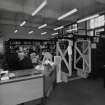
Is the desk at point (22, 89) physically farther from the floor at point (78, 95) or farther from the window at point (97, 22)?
the window at point (97, 22)

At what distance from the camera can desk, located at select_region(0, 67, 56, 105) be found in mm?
1972

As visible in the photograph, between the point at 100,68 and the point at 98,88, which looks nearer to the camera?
the point at 98,88

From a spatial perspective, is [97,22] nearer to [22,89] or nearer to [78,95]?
[78,95]

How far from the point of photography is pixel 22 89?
2.15 metres

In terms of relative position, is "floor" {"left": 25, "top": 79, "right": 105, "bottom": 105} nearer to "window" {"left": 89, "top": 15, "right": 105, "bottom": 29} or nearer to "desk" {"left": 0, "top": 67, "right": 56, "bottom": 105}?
"desk" {"left": 0, "top": 67, "right": 56, "bottom": 105}

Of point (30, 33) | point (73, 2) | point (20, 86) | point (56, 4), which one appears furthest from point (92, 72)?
point (30, 33)

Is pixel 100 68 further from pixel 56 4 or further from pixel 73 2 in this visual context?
pixel 56 4

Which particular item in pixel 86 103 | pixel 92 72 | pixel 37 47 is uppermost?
pixel 37 47

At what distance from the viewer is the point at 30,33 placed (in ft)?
51.3

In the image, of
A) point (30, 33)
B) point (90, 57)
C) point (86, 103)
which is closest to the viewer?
point (86, 103)

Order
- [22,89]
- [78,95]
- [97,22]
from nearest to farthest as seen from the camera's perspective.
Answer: [22,89]
[78,95]
[97,22]

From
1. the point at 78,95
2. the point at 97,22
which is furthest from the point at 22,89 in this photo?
the point at 97,22

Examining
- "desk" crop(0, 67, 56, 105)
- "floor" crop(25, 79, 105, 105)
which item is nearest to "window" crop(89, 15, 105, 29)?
"floor" crop(25, 79, 105, 105)

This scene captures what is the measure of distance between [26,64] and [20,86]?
92 centimetres
